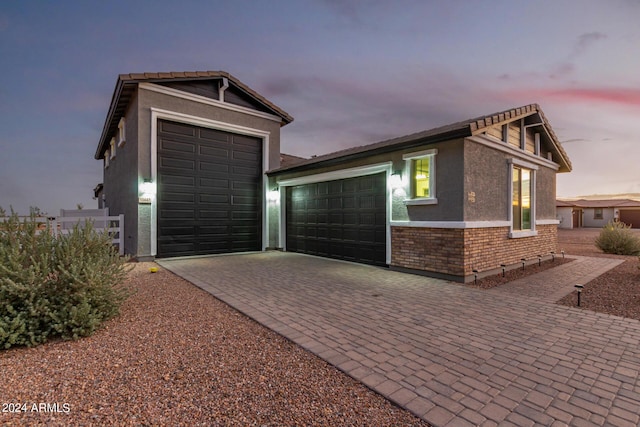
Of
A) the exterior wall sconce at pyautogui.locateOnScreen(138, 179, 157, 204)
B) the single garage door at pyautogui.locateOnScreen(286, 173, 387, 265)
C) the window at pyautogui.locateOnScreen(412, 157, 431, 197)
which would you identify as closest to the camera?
the window at pyautogui.locateOnScreen(412, 157, 431, 197)

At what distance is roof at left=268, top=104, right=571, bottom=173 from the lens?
6.34 meters

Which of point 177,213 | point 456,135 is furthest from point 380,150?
point 177,213

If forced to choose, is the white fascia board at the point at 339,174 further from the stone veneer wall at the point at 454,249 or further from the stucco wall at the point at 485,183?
the stucco wall at the point at 485,183

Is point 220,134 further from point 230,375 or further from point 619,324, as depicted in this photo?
point 619,324

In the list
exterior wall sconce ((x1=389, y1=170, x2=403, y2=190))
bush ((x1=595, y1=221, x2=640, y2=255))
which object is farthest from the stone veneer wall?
bush ((x1=595, y1=221, x2=640, y2=255))

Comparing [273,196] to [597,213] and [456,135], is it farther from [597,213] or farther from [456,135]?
[597,213]

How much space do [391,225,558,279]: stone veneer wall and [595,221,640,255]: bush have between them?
7.08 metres

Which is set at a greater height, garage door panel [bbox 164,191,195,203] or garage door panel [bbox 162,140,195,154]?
garage door panel [bbox 162,140,195,154]

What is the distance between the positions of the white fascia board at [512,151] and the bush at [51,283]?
24.3 feet

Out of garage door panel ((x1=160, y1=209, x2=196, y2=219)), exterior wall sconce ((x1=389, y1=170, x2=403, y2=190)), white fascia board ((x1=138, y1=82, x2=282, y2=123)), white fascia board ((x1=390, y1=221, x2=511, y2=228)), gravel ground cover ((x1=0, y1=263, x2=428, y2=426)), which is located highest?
white fascia board ((x1=138, y1=82, x2=282, y2=123))

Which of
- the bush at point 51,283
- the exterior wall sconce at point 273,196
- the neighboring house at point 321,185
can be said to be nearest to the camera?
the bush at point 51,283

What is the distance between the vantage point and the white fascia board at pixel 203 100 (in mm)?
9477

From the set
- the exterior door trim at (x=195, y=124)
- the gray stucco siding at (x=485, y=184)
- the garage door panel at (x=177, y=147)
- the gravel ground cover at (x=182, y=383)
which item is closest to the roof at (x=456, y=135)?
the gray stucco siding at (x=485, y=184)

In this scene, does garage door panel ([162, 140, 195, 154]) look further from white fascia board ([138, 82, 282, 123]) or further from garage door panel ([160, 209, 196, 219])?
garage door panel ([160, 209, 196, 219])
